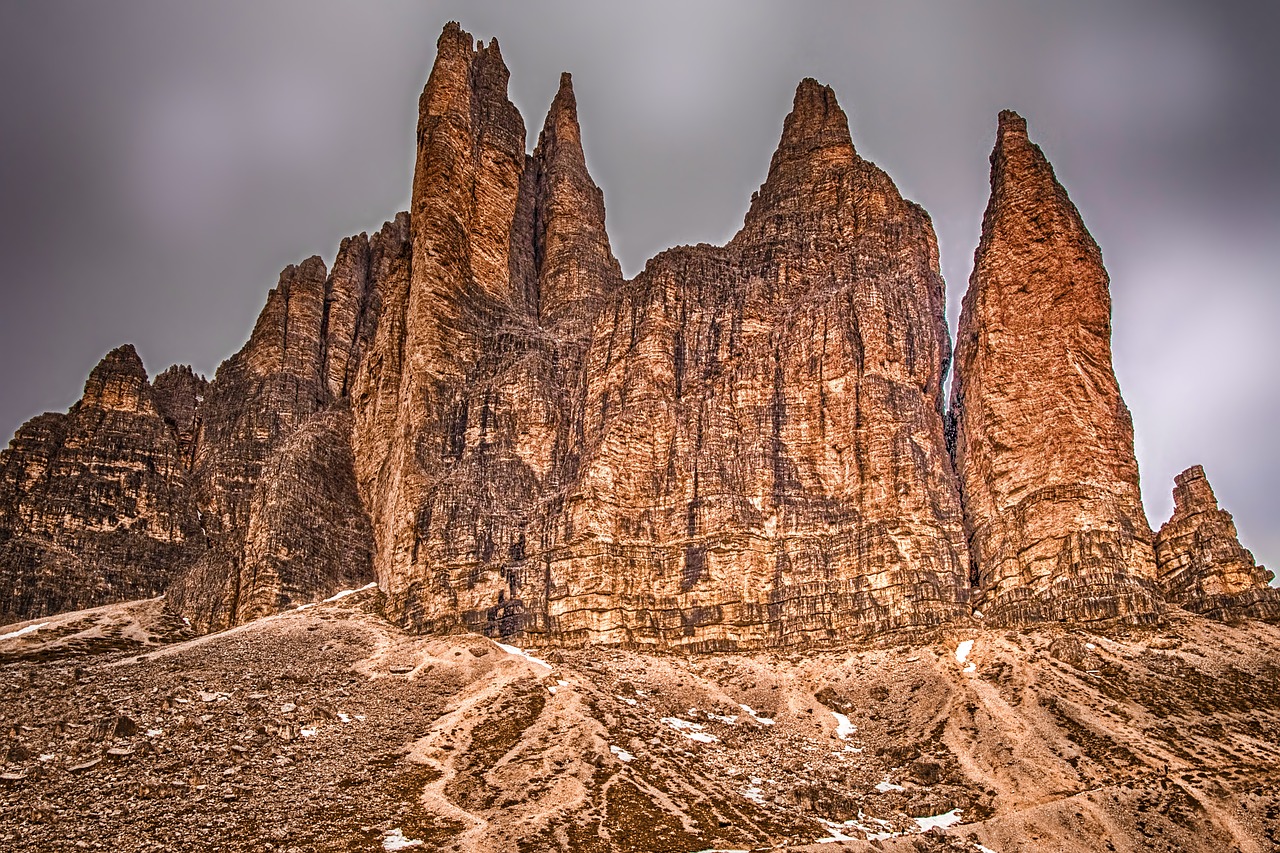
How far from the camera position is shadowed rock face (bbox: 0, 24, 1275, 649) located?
285ft

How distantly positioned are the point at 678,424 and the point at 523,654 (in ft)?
88.8

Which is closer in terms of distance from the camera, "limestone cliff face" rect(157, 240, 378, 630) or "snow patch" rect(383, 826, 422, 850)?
"snow patch" rect(383, 826, 422, 850)

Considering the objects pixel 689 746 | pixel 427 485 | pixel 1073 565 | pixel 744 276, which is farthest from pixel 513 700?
pixel 744 276

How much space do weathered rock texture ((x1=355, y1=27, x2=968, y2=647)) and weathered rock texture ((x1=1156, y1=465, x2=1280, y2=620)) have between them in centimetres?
1559

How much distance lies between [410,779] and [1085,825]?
3519 centimetres

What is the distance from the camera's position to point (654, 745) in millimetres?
66000

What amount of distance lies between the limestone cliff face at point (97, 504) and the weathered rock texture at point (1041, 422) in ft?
290

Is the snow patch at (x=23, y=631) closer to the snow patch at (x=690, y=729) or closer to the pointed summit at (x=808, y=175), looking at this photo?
the snow patch at (x=690, y=729)

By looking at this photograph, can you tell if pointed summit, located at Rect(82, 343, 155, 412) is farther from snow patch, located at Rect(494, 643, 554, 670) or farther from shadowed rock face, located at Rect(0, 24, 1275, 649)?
snow patch, located at Rect(494, 643, 554, 670)

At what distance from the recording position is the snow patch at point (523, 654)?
79.8m

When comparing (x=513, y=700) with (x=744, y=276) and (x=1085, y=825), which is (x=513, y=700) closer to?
(x=1085, y=825)

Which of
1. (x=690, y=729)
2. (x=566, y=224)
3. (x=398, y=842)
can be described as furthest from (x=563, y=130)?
(x=398, y=842)

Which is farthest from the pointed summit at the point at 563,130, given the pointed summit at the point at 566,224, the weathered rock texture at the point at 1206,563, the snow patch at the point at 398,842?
the snow patch at the point at 398,842

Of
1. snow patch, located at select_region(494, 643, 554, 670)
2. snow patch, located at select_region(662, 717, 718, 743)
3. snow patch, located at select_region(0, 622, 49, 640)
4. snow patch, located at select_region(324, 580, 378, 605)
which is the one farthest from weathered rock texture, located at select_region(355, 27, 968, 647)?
snow patch, located at select_region(0, 622, 49, 640)
